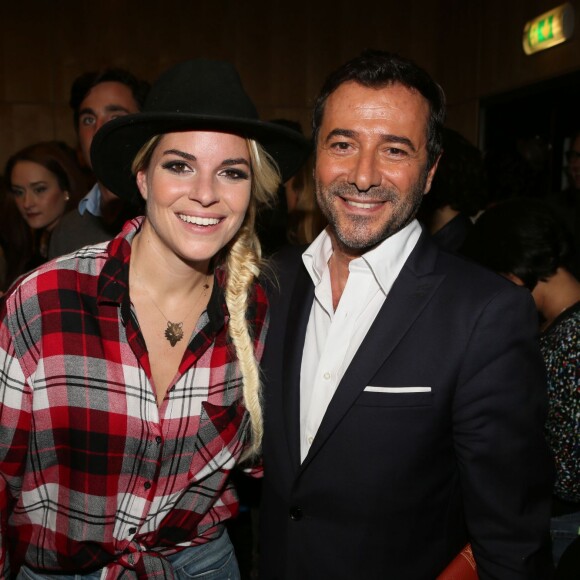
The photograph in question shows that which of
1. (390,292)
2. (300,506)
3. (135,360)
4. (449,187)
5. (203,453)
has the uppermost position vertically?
(449,187)

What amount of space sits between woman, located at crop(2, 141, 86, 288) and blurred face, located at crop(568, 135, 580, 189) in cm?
338

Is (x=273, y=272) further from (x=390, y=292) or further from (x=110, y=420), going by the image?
(x=110, y=420)

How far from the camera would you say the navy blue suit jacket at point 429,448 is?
142 centimetres

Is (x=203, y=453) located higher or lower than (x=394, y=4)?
lower

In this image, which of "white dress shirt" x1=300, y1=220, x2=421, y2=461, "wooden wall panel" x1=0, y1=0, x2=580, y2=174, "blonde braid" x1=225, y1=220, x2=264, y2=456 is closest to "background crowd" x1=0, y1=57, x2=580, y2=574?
"blonde braid" x1=225, y1=220, x2=264, y2=456

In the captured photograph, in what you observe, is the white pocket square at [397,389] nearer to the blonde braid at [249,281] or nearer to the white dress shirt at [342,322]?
the white dress shirt at [342,322]

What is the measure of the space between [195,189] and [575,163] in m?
3.55

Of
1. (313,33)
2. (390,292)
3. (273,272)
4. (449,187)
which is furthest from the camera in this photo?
(313,33)

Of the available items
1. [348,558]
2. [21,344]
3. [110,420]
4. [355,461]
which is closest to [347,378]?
[355,461]

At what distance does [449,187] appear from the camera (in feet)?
10.5

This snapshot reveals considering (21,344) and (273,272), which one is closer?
(21,344)

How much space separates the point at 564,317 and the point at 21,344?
161 centimetres

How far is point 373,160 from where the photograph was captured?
1664mm

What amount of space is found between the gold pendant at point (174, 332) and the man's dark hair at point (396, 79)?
795 mm
